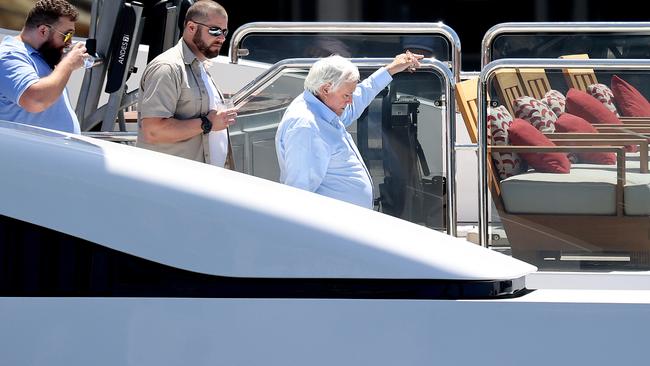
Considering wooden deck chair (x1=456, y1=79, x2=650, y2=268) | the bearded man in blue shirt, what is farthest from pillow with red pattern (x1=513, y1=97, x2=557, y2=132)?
the bearded man in blue shirt

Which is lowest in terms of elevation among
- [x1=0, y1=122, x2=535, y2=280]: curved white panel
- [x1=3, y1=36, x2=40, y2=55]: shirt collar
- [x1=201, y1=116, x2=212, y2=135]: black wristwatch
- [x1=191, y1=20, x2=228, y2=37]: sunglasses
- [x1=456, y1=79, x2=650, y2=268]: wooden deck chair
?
[x1=456, y1=79, x2=650, y2=268]: wooden deck chair

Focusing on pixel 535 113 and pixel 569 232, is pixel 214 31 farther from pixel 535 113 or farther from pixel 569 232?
pixel 569 232

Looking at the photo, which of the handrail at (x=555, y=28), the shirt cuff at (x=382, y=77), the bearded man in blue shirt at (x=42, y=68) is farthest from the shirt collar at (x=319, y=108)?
the handrail at (x=555, y=28)

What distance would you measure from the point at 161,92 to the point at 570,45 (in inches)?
134

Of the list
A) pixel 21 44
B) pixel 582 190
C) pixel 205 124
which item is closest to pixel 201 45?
pixel 205 124

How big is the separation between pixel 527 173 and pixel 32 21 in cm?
250

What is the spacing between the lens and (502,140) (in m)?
5.80

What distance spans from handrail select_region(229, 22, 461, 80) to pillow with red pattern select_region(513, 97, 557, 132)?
731mm

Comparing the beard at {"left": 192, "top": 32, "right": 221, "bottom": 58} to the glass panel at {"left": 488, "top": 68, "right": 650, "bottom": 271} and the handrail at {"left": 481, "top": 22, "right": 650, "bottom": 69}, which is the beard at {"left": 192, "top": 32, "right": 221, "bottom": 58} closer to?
the glass panel at {"left": 488, "top": 68, "right": 650, "bottom": 271}

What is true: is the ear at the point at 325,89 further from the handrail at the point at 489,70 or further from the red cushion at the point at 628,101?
the red cushion at the point at 628,101

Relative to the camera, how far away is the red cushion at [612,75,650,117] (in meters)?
5.66

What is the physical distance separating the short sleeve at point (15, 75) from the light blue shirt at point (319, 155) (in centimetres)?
103

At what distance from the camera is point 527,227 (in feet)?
19.3

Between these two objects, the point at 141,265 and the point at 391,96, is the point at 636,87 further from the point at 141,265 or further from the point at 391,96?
the point at 141,265
